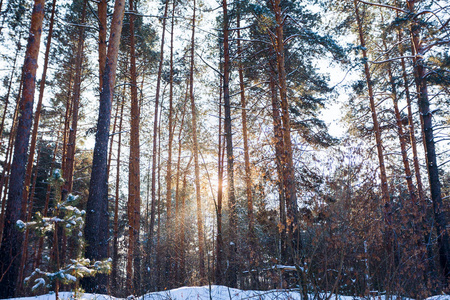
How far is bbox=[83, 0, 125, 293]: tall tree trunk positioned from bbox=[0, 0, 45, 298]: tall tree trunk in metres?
1.25

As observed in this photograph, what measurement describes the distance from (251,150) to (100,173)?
3.81 meters

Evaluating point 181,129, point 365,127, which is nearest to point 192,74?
point 181,129

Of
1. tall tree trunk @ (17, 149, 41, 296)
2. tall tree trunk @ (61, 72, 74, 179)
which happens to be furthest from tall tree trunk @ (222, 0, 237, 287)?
tall tree trunk @ (17, 149, 41, 296)

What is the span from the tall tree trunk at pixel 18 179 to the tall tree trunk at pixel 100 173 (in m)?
1.25

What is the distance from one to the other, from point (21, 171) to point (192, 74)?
355 inches

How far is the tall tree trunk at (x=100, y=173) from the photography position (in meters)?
5.63

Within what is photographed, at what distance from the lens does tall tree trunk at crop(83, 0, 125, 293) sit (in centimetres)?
563

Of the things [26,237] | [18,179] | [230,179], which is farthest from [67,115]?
[230,179]

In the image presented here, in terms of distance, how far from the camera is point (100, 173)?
588 cm

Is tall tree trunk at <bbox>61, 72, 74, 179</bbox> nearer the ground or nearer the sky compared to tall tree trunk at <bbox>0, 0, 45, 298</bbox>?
nearer the sky

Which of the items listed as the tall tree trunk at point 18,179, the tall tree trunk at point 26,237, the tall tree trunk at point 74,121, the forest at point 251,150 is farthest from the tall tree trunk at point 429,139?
the tall tree trunk at point 26,237

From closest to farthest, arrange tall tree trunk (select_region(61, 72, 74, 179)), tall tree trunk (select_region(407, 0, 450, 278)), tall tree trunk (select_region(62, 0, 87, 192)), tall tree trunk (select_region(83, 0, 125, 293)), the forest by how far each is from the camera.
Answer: the forest → tall tree trunk (select_region(83, 0, 125, 293)) → tall tree trunk (select_region(407, 0, 450, 278)) → tall tree trunk (select_region(62, 0, 87, 192)) → tall tree trunk (select_region(61, 72, 74, 179))

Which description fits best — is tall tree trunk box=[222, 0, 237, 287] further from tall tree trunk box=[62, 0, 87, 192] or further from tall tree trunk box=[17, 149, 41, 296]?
tall tree trunk box=[17, 149, 41, 296]

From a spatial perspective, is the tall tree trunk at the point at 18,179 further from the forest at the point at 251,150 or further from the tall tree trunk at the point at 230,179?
the tall tree trunk at the point at 230,179
